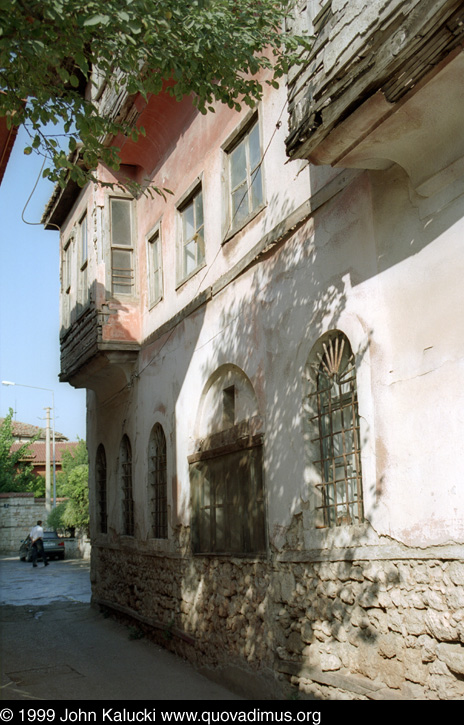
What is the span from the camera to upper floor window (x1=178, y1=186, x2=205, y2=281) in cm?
1013

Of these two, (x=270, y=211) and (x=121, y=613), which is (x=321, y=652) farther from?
(x=121, y=613)

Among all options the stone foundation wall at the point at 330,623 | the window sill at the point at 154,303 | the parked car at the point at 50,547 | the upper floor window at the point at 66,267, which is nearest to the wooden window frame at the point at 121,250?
the window sill at the point at 154,303

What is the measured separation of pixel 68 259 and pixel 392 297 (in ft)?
34.7

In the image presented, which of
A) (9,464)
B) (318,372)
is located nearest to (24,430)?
(9,464)

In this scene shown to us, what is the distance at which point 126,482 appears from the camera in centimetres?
1324

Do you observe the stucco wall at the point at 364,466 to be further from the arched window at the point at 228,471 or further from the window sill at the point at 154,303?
the window sill at the point at 154,303

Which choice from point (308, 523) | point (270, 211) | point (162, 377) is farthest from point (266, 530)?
point (162, 377)

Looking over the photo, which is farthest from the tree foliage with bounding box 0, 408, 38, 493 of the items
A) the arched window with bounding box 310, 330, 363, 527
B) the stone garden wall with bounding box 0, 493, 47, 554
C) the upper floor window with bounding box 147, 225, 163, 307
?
the arched window with bounding box 310, 330, 363, 527

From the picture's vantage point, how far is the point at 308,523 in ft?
21.8

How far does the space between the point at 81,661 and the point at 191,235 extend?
602 centimetres

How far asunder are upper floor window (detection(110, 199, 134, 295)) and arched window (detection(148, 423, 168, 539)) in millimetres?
2635

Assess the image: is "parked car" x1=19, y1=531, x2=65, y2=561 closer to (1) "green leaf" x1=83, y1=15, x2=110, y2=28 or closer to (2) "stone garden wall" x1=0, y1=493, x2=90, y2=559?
(2) "stone garden wall" x1=0, y1=493, x2=90, y2=559

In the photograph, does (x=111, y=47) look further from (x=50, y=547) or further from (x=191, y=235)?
(x=50, y=547)

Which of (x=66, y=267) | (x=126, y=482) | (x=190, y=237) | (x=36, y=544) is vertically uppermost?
(x=66, y=267)
